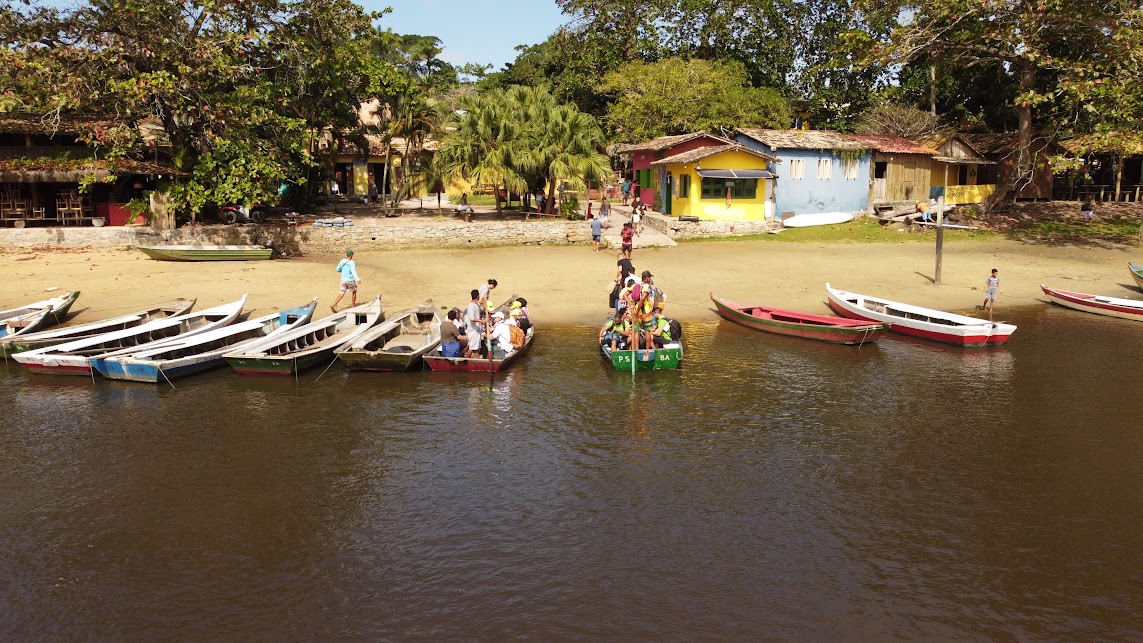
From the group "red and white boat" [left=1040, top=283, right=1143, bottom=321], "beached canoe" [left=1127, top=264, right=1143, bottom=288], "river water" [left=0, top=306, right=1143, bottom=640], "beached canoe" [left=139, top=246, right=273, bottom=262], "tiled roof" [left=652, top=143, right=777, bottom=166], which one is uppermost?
"tiled roof" [left=652, top=143, right=777, bottom=166]

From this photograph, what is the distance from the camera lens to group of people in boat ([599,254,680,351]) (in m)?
19.8

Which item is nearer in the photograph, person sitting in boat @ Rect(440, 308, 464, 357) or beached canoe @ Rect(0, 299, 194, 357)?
person sitting in boat @ Rect(440, 308, 464, 357)

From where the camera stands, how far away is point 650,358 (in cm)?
2017

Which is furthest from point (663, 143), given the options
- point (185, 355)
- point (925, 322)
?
point (185, 355)

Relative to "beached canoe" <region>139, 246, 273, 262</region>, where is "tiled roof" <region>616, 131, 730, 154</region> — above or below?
above

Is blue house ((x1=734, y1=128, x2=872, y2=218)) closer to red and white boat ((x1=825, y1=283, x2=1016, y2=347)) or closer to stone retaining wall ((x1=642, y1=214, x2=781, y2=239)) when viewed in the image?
stone retaining wall ((x1=642, y1=214, x2=781, y2=239))

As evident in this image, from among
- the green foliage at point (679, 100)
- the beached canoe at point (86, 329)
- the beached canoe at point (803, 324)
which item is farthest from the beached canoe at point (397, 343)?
the green foliage at point (679, 100)

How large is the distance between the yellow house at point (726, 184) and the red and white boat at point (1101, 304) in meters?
17.7

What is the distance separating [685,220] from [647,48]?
76.5 ft

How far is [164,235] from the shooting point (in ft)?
114

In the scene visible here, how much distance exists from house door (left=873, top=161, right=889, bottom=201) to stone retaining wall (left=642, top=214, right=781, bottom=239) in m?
8.52

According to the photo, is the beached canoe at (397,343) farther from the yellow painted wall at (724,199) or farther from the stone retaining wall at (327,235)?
the yellow painted wall at (724,199)

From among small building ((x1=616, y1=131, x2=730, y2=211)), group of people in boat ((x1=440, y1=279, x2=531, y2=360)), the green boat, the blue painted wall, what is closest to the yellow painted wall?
the blue painted wall

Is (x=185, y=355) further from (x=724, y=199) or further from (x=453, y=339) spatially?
(x=724, y=199)
